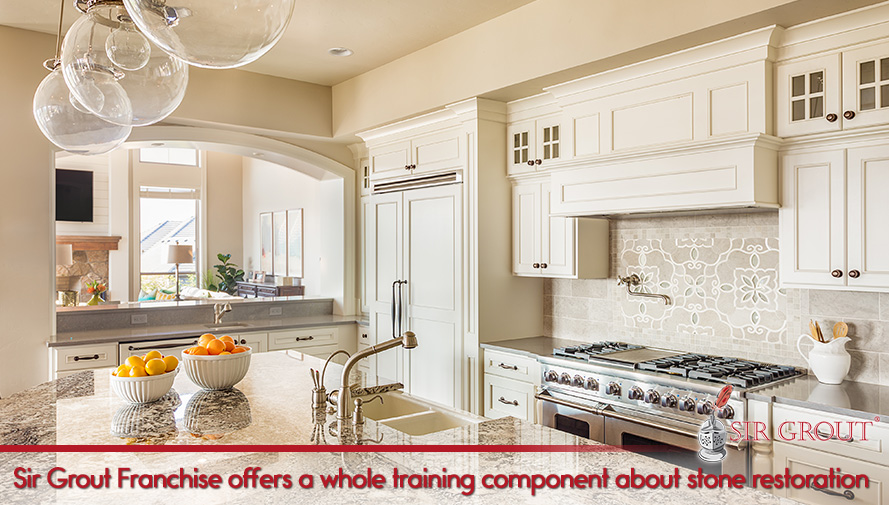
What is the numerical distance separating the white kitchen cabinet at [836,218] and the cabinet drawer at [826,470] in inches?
27.3

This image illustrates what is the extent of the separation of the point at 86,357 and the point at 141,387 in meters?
2.33

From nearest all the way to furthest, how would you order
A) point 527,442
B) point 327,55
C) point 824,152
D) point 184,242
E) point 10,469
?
point 10,469
point 527,442
point 824,152
point 327,55
point 184,242

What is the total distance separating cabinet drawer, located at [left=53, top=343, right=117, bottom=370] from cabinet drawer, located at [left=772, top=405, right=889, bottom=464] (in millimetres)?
3937

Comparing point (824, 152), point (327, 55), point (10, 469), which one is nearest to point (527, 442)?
point (10, 469)

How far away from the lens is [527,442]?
5.51 ft

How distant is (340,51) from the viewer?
13.8 ft

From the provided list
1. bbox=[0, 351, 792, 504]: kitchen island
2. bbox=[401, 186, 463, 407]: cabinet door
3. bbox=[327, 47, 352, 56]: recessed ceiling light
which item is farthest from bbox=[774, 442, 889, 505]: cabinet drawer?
bbox=[327, 47, 352, 56]: recessed ceiling light

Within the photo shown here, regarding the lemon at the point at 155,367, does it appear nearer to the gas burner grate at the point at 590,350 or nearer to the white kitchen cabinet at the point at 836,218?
the gas burner grate at the point at 590,350

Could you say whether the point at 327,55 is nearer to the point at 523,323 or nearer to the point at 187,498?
the point at 523,323

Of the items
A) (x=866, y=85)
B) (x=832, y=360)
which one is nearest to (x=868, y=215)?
(x=866, y=85)

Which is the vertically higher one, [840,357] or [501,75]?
[501,75]

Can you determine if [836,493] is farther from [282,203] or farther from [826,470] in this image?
[282,203]

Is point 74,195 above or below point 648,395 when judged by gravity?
above

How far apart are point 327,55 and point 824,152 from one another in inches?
126
